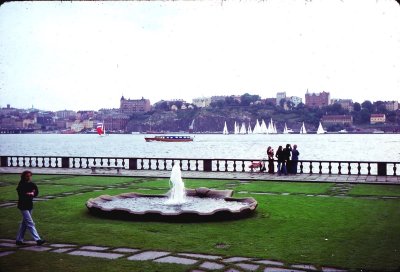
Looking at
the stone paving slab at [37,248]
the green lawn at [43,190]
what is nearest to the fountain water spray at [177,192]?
the green lawn at [43,190]

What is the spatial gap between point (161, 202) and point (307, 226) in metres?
5.82

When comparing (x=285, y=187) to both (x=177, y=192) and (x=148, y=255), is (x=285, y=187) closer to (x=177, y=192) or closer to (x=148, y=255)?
(x=177, y=192)

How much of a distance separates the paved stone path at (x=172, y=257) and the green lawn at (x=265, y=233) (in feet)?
0.91

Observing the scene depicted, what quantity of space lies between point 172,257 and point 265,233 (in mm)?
3162

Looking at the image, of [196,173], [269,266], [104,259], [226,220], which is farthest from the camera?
[196,173]

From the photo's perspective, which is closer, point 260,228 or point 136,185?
point 260,228

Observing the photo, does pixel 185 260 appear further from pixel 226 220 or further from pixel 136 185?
pixel 136 185

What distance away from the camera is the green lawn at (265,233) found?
9062 millimetres

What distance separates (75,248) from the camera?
32.7 feet

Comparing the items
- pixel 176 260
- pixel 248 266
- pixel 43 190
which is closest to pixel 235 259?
pixel 248 266

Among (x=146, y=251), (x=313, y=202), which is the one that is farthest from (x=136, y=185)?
(x=146, y=251)

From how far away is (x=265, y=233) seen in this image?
1141 centimetres

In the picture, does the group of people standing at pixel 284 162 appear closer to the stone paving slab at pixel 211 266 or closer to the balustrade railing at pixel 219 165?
the balustrade railing at pixel 219 165

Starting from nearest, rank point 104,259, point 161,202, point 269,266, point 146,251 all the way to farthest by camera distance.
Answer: point 269,266, point 104,259, point 146,251, point 161,202
